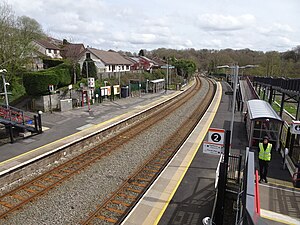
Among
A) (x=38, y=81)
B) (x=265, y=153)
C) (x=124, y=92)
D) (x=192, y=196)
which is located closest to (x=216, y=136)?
(x=192, y=196)

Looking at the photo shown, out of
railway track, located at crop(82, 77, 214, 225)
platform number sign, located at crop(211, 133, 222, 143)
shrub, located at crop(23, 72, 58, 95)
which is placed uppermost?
shrub, located at crop(23, 72, 58, 95)

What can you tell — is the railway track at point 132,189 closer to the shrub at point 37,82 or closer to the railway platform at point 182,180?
the railway platform at point 182,180

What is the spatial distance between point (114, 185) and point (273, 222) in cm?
644

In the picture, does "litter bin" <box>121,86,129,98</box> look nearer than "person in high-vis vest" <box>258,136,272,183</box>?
No

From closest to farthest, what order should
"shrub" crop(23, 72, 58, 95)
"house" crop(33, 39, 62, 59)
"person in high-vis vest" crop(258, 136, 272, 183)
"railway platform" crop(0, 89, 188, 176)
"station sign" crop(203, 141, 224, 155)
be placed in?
"station sign" crop(203, 141, 224, 155), "person in high-vis vest" crop(258, 136, 272, 183), "railway platform" crop(0, 89, 188, 176), "shrub" crop(23, 72, 58, 95), "house" crop(33, 39, 62, 59)

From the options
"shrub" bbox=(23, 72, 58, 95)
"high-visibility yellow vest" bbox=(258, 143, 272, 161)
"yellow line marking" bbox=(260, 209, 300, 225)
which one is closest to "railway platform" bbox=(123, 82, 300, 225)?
"yellow line marking" bbox=(260, 209, 300, 225)

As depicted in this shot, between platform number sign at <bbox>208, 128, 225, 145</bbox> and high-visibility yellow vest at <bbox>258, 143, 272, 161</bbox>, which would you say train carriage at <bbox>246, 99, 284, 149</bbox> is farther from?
platform number sign at <bbox>208, 128, 225, 145</bbox>

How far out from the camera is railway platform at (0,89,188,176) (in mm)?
12398

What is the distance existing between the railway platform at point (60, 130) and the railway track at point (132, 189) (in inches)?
204

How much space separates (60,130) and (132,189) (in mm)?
9476

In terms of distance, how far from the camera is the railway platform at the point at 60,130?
40.7ft

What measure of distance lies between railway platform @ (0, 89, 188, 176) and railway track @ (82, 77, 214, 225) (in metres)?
5.18

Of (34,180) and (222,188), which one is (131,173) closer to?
(34,180)

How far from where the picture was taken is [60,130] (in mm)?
17312
